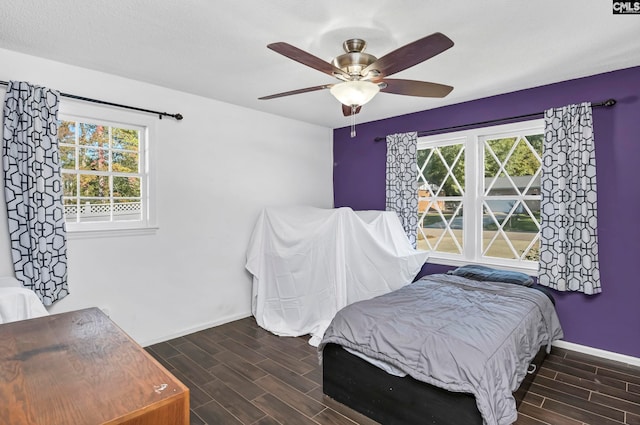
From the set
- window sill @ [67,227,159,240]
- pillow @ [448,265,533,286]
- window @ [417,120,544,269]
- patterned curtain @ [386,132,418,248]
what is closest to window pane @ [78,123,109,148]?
window sill @ [67,227,159,240]

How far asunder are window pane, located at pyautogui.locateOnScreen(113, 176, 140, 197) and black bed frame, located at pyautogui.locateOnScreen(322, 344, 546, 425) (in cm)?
228

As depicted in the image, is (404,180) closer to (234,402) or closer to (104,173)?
(234,402)

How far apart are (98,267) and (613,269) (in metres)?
4.39

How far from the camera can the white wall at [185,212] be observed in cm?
283

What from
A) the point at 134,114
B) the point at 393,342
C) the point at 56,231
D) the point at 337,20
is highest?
the point at 337,20

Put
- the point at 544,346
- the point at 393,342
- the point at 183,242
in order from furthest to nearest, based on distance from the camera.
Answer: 1. the point at 183,242
2. the point at 544,346
3. the point at 393,342

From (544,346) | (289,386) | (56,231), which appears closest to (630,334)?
(544,346)

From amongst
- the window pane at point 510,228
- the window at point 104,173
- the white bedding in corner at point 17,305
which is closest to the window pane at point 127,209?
the window at point 104,173

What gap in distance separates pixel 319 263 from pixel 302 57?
81.9 inches

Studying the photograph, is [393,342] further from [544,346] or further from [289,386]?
[544,346]

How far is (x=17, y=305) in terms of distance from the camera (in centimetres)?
207

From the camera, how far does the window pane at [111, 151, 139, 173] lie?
3.11 meters

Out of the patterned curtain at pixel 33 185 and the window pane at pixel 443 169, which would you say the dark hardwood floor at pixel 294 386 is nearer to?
the patterned curtain at pixel 33 185

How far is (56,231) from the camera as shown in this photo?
8.55 ft
